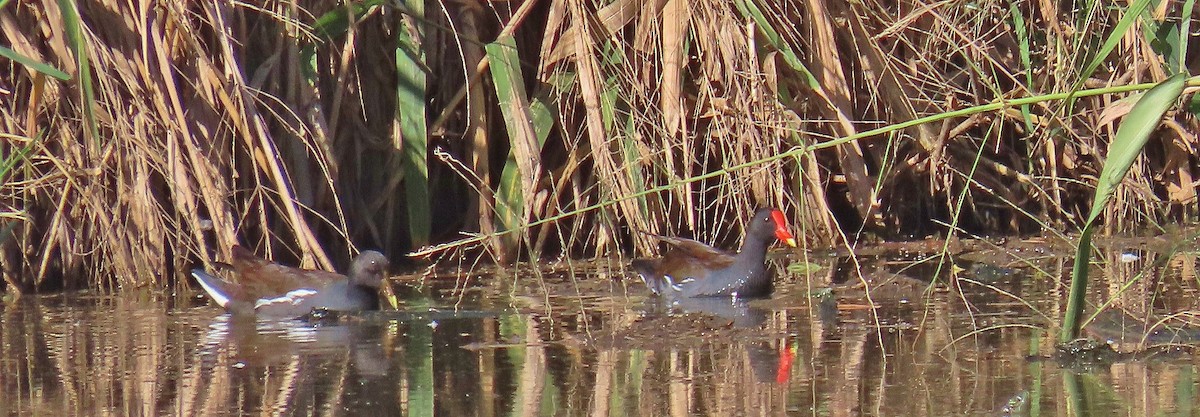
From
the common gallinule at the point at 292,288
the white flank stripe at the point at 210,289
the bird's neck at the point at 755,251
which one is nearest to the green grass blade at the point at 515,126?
the common gallinule at the point at 292,288

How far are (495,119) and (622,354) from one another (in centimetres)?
340

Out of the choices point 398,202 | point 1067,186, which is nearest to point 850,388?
point 398,202

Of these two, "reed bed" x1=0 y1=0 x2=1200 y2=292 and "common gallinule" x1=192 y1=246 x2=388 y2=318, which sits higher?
"reed bed" x1=0 y1=0 x2=1200 y2=292

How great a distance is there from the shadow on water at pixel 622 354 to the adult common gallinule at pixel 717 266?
103mm

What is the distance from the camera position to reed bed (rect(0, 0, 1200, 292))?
772cm

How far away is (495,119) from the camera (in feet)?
29.7

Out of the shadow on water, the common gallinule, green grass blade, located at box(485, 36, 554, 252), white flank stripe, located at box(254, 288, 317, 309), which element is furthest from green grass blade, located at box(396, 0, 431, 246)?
white flank stripe, located at box(254, 288, 317, 309)

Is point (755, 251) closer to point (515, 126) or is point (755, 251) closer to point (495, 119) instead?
point (515, 126)

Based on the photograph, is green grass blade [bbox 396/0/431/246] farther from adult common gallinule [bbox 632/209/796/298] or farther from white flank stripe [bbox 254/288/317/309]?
adult common gallinule [bbox 632/209/796/298]

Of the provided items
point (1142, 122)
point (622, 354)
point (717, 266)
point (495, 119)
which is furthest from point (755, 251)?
point (1142, 122)

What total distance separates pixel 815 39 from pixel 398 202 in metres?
2.29

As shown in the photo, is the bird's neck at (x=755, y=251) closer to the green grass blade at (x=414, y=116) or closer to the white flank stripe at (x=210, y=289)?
the green grass blade at (x=414, y=116)

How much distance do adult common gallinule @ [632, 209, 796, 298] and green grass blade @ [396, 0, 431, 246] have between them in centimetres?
111

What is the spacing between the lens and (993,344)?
571 cm
